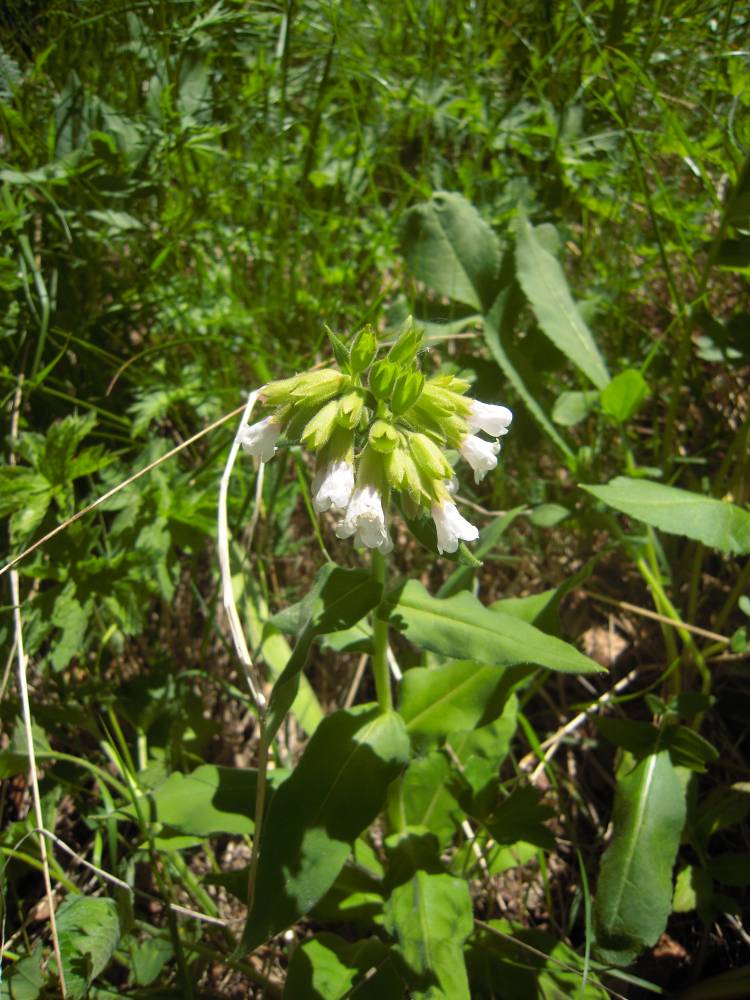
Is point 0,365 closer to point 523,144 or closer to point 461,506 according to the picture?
point 461,506

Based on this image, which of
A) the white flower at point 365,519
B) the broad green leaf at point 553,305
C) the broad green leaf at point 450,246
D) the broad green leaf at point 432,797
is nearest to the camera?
the white flower at point 365,519

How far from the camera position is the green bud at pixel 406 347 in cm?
142

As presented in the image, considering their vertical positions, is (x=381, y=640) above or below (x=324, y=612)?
below

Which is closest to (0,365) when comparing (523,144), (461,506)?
(461,506)

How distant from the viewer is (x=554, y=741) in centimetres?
212

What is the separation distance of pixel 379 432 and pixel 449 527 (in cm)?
21

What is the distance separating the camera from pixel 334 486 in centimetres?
140

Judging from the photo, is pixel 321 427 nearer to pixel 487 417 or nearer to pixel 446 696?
pixel 487 417

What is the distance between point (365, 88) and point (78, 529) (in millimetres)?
1720

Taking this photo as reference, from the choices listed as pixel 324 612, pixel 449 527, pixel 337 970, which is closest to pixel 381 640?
pixel 324 612

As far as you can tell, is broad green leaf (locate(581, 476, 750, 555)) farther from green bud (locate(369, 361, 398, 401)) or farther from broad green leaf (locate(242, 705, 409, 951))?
broad green leaf (locate(242, 705, 409, 951))

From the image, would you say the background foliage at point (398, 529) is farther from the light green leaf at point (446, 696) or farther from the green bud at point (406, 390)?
the green bud at point (406, 390)

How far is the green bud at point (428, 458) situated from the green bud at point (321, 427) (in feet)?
0.49

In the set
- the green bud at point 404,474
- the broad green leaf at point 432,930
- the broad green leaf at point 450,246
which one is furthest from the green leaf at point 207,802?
the broad green leaf at point 450,246
